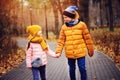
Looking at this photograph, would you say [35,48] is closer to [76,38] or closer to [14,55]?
[76,38]

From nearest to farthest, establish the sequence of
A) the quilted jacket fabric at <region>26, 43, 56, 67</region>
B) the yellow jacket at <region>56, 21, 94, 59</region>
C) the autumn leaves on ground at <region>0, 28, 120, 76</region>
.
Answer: the quilted jacket fabric at <region>26, 43, 56, 67</region>
the yellow jacket at <region>56, 21, 94, 59</region>
the autumn leaves on ground at <region>0, 28, 120, 76</region>

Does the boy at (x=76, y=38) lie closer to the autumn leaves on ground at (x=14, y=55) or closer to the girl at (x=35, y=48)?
the girl at (x=35, y=48)

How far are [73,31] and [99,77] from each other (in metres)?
2.41

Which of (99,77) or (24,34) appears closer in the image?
(99,77)

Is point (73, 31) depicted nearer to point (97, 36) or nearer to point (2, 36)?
point (2, 36)

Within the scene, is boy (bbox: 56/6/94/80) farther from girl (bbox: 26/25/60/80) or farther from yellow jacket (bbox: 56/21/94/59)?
girl (bbox: 26/25/60/80)

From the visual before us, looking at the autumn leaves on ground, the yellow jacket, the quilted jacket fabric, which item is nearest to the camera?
the quilted jacket fabric

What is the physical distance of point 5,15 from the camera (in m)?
15.3

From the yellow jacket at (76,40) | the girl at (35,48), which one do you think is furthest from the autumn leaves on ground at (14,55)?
the yellow jacket at (76,40)

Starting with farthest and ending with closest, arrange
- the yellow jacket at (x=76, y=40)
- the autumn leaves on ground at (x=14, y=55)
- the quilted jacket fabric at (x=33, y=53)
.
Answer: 1. the autumn leaves on ground at (x=14, y=55)
2. the yellow jacket at (x=76, y=40)
3. the quilted jacket fabric at (x=33, y=53)

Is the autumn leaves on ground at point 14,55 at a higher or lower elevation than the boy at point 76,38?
lower

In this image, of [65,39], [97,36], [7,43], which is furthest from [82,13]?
[65,39]

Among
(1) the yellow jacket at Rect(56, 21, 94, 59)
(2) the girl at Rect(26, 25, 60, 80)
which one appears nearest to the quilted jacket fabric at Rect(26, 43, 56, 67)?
(2) the girl at Rect(26, 25, 60, 80)

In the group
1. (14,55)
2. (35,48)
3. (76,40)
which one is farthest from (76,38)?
(14,55)
